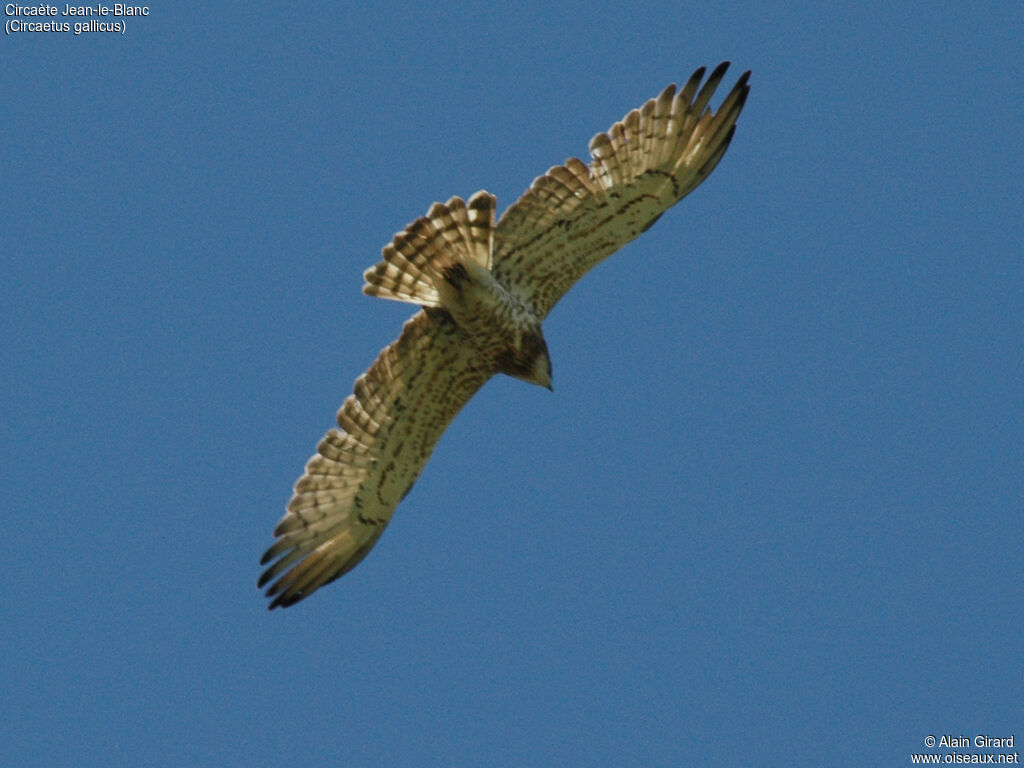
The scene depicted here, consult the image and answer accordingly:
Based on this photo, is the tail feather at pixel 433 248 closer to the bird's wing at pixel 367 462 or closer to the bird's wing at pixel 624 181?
the bird's wing at pixel 624 181

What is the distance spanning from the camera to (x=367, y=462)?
1020 centimetres

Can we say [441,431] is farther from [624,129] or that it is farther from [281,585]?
[624,129]

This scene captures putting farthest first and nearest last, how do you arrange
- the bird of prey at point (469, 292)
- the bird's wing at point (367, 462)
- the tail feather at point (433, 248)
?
the bird's wing at point (367, 462) < the bird of prey at point (469, 292) < the tail feather at point (433, 248)

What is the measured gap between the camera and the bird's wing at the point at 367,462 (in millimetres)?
9984

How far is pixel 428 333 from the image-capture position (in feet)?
32.3

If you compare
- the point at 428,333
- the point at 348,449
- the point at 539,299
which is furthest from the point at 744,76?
the point at 348,449

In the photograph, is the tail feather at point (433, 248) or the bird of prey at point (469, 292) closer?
the tail feather at point (433, 248)

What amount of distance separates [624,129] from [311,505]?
10.5ft

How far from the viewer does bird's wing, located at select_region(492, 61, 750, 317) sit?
9492 mm

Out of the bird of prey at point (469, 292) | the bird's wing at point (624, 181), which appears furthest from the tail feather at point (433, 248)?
the bird's wing at point (624, 181)

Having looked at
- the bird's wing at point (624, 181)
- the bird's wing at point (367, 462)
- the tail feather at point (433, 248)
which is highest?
the bird's wing at point (624, 181)

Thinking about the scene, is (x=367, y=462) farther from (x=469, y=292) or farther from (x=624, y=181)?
(x=624, y=181)

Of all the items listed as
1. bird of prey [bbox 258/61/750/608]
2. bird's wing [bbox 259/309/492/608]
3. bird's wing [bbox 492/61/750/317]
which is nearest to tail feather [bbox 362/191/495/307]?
bird of prey [bbox 258/61/750/608]

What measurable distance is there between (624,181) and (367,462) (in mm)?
2516
